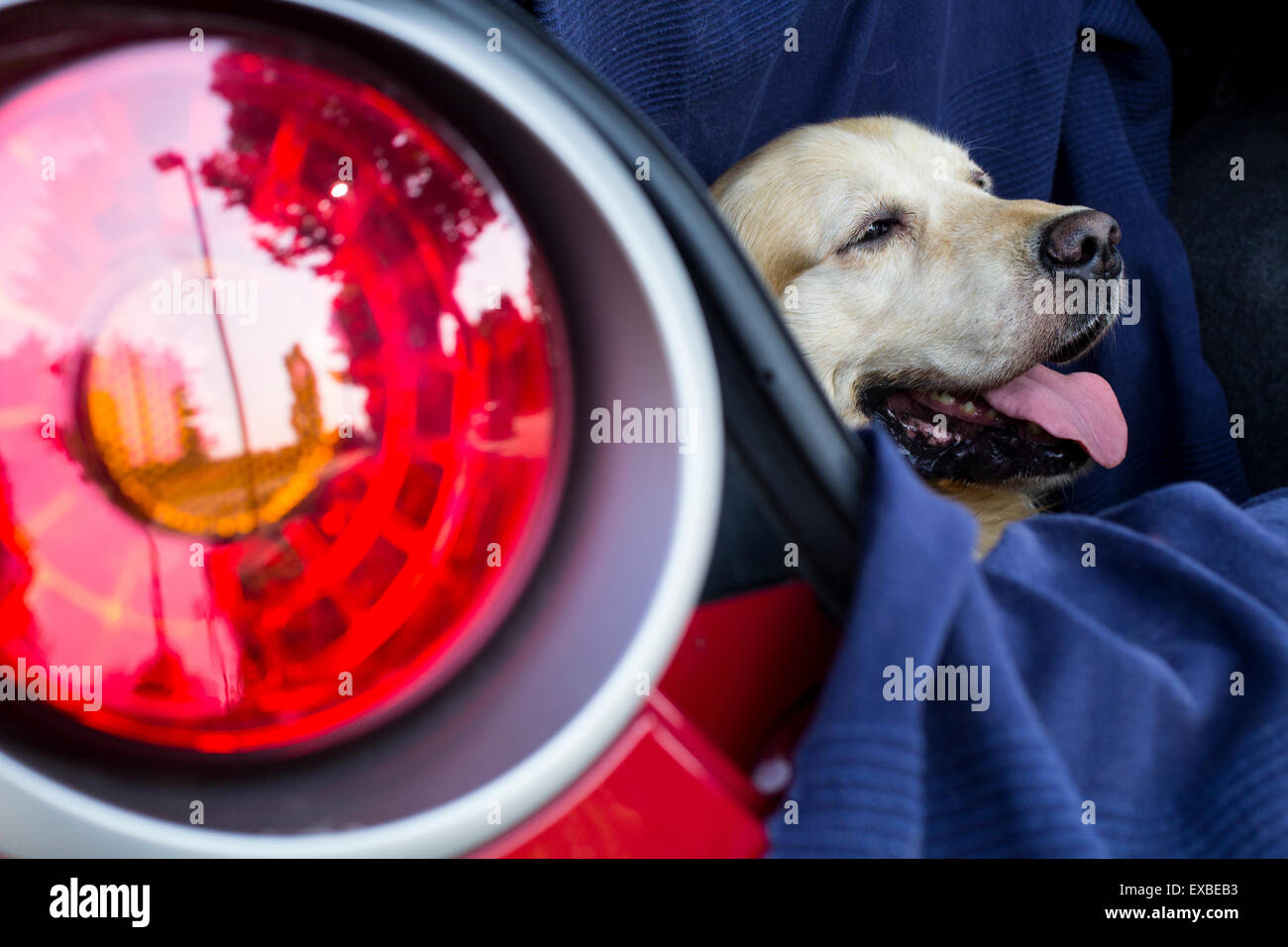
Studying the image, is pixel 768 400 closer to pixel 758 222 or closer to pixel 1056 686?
pixel 1056 686

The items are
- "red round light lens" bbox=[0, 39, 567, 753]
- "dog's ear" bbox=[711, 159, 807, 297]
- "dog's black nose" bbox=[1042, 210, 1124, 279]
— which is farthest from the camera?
"dog's ear" bbox=[711, 159, 807, 297]

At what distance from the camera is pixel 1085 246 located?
1381 mm

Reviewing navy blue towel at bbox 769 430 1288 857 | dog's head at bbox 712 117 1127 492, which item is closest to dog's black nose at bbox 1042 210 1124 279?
dog's head at bbox 712 117 1127 492

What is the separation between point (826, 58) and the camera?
5.10 feet

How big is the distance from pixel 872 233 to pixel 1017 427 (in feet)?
1.42

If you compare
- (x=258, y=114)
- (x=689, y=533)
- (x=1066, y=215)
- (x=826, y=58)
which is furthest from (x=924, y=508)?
(x=826, y=58)

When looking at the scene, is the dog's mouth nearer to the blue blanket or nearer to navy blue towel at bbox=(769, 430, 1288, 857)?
the blue blanket

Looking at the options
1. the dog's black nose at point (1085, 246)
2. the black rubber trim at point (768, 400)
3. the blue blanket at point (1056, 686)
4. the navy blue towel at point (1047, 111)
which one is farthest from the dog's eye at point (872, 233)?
the black rubber trim at point (768, 400)

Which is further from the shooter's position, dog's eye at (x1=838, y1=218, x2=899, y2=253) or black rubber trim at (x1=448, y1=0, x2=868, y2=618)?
dog's eye at (x1=838, y1=218, x2=899, y2=253)

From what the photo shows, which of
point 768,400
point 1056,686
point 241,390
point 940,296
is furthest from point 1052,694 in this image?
point 940,296

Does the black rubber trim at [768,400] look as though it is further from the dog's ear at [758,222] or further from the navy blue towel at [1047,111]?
the dog's ear at [758,222]

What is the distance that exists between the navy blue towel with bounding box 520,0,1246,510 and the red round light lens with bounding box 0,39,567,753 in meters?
0.87

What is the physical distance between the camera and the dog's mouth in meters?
1.39
